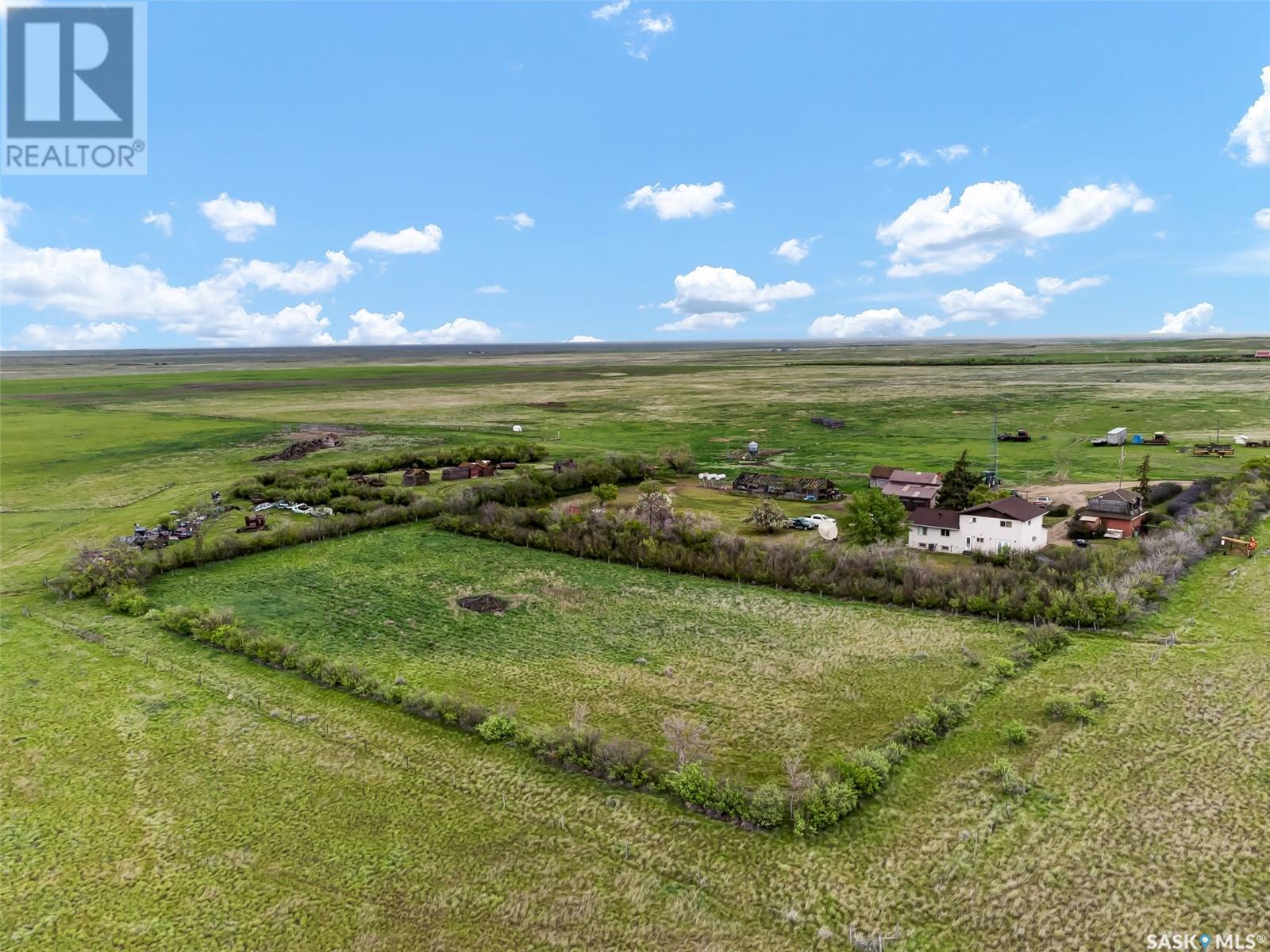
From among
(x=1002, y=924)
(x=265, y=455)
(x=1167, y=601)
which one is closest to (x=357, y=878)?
(x=1002, y=924)

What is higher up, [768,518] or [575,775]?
[768,518]

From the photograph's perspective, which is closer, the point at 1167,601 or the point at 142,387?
the point at 1167,601

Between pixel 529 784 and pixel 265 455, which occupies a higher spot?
pixel 265 455

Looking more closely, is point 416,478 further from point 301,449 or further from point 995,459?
point 995,459

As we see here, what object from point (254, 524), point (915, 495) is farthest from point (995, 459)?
point (254, 524)

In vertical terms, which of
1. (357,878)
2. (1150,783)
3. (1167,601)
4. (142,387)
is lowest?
(357,878)

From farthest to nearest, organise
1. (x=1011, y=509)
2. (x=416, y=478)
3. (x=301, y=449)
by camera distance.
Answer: (x=301, y=449)
(x=416, y=478)
(x=1011, y=509)

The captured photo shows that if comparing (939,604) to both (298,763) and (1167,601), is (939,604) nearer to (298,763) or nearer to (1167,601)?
(1167,601)
